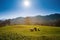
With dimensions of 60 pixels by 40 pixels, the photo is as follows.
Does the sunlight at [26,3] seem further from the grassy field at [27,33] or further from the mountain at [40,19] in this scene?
the grassy field at [27,33]

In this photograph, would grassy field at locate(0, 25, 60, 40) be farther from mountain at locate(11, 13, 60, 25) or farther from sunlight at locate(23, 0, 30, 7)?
sunlight at locate(23, 0, 30, 7)

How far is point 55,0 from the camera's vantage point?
2.84m

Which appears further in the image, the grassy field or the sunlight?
the sunlight

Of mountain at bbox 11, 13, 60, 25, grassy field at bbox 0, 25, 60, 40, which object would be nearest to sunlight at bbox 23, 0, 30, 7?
mountain at bbox 11, 13, 60, 25

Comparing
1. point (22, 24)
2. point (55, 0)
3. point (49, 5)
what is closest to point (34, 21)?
point (22, 24)

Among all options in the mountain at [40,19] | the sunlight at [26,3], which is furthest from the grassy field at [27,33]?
the sunlight at [26,3]

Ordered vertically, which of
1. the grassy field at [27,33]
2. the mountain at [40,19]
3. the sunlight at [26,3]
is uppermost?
the sunlight at [26,3]

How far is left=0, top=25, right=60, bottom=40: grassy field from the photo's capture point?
2.67m

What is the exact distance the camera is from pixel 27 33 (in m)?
2.74

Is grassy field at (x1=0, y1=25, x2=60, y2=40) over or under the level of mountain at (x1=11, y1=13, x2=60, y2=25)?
under

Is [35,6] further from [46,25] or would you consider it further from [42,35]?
[42,35]

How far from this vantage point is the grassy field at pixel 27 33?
2668 mm

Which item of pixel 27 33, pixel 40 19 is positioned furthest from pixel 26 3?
pixel 27 33

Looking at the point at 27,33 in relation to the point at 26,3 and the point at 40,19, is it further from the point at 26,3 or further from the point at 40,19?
the point at 26,3
